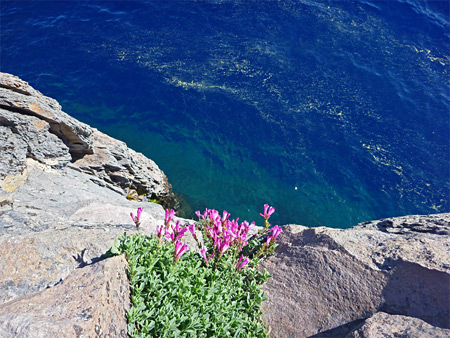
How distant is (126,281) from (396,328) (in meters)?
3.17

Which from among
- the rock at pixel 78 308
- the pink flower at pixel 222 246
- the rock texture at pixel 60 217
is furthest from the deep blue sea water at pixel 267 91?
the rock at pixel 78 308

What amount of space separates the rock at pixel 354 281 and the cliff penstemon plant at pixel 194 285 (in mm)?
373

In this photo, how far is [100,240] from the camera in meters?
5.05

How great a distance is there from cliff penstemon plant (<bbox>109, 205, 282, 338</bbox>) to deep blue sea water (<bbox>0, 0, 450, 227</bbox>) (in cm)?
636

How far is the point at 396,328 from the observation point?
13.5ft

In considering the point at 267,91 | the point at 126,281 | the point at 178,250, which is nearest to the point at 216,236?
the point at 178,250

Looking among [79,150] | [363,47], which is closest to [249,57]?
[363,47]

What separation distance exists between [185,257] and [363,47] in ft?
51.1

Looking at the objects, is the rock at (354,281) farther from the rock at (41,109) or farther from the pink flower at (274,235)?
the rock at (41,109)

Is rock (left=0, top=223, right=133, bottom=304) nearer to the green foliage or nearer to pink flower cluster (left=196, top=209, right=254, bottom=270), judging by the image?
the green foliage

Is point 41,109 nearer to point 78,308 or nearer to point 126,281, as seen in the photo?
point 126,281

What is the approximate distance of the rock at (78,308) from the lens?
325 centimetres

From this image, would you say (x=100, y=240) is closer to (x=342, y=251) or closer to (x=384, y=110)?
(x=342, y=251)

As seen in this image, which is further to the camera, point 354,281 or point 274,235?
point 274,235
